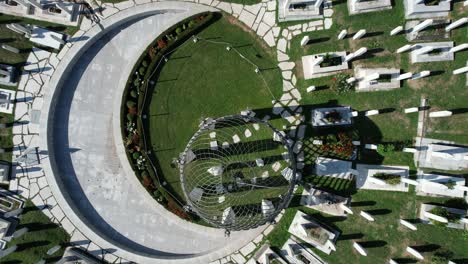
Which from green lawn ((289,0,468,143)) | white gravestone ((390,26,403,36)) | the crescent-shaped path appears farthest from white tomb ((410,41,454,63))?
the crescent-shaped path

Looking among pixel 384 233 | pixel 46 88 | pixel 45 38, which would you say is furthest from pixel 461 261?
pixel 45 38

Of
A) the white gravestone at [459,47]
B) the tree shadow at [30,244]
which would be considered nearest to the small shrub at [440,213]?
the white gravestone at [459,47]

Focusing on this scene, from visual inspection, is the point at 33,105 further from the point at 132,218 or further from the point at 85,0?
the point at 132,218

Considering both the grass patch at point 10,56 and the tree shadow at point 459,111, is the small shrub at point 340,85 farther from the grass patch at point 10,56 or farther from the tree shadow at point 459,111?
the grass patch at point 10,56

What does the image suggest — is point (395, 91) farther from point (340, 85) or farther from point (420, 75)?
point (340, 85)

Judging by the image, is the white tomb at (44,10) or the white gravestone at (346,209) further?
the white tomb at (44,10)

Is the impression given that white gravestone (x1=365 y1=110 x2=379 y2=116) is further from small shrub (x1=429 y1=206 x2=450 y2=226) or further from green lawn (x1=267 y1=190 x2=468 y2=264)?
small shrub (x1=429 y1=206 x2=450 y2=226)

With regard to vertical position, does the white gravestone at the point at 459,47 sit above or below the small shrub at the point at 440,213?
above
